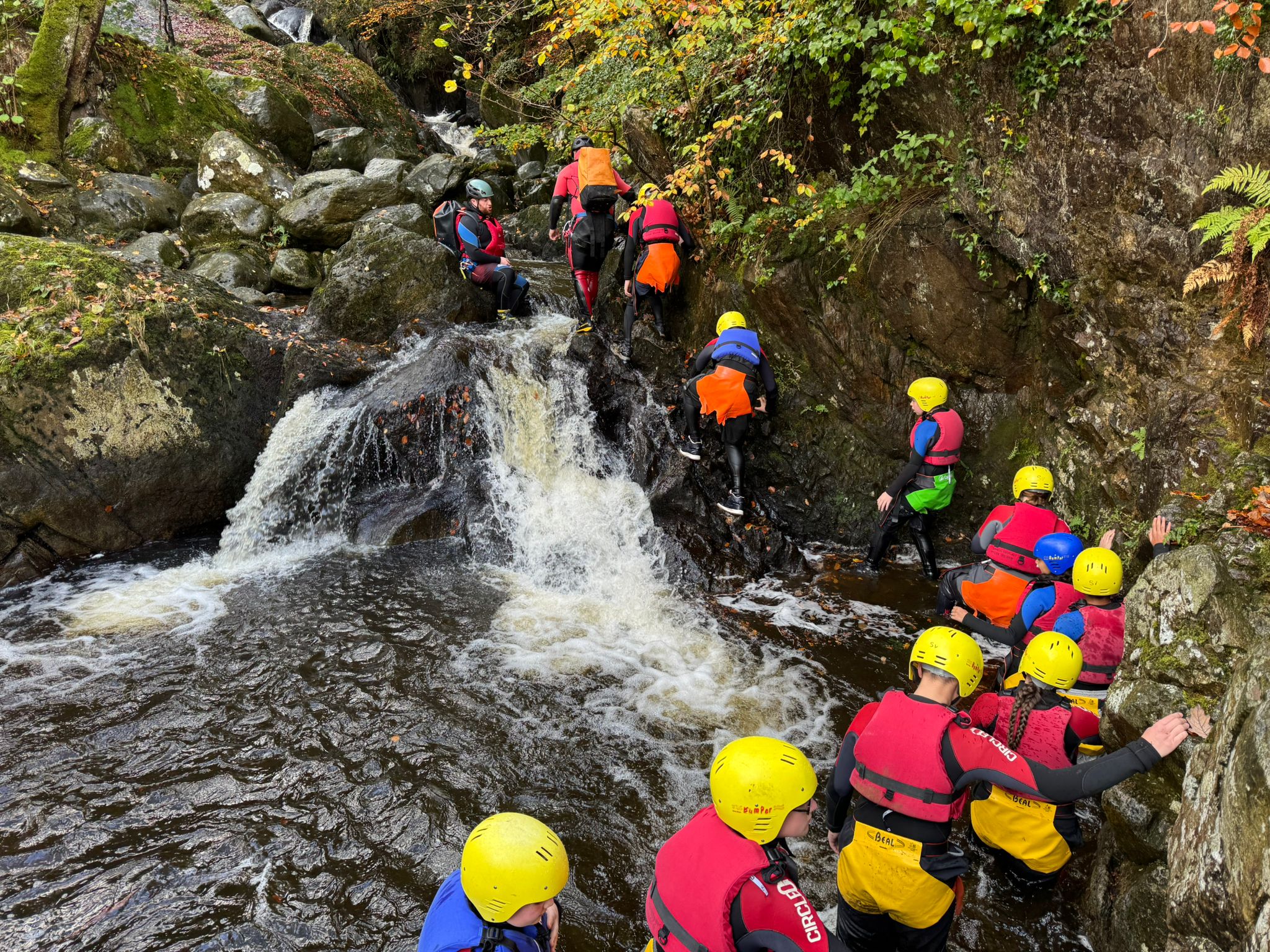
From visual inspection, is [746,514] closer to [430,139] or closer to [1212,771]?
[1212,771]

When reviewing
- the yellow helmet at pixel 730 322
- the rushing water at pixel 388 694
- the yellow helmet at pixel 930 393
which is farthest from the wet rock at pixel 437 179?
the yellow helmet at pixel 930 393

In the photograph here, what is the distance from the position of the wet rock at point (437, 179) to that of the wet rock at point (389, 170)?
140 mm

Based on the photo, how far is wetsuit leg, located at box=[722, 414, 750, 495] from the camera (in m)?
8.19

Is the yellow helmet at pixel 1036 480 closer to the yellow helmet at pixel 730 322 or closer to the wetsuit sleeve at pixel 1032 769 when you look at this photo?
the wetsuit sleeve at pixel 1032 769

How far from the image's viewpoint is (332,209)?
12992 millimetres

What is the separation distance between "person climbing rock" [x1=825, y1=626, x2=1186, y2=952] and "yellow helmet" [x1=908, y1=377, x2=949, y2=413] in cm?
439

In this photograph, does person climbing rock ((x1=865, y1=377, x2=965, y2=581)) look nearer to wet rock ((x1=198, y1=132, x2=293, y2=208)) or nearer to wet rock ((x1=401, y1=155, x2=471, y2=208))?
wet rock ((x1=401, y1=155, x2=471, y2=208))

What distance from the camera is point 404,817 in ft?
15.0

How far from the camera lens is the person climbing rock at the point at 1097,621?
13.7 feet

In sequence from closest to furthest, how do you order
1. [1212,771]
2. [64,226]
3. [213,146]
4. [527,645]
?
[1212,771] < [527,645] < [64,226] < [213,146]

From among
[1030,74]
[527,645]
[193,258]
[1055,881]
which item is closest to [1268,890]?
[1055,881]

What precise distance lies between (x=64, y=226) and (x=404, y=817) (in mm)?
11912

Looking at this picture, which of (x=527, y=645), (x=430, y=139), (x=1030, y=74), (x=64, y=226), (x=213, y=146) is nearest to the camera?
(x=1030, y=74)

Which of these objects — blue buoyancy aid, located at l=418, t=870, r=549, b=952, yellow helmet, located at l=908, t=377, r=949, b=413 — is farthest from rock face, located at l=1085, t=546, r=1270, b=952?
yellow helmet, located at l=908, t=377, r=949, b=413
